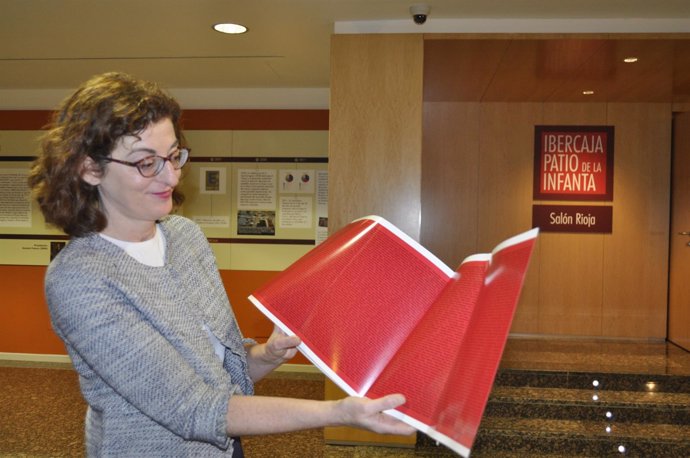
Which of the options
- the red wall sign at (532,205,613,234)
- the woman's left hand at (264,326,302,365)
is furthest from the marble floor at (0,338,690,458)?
the woman's left hand at (264,326,302,365)

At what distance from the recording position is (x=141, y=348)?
956 millimetres

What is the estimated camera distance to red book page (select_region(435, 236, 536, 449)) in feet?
2.20

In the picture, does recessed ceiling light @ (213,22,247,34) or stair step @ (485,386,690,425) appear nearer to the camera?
recessed ceiling light @ (213,22,247,34)

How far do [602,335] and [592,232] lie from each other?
974mm

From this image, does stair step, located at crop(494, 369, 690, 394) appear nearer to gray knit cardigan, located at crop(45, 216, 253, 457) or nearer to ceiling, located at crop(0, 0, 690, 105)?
ceiling, located at crop(0, 0, 690, 105)

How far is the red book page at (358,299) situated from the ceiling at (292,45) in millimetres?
2749

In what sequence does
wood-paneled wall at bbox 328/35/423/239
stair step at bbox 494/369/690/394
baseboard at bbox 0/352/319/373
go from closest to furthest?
wood-paneled wall at bbox 328/35/423/239
stair step at bbox 494/369/690/394
baseboard at bbox 0/352/319/373

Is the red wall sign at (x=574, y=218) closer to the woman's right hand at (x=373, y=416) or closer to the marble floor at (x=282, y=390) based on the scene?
the marble floor at (x=282, y=390)

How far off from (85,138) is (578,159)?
5.19m

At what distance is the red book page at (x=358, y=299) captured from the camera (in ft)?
2.91

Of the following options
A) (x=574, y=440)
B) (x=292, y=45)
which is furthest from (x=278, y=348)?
A: (x=292, y=45)

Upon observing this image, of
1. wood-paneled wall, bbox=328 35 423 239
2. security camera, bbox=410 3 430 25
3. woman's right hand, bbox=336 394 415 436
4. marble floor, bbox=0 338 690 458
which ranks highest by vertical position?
security camera, bbox=410 3 430 25

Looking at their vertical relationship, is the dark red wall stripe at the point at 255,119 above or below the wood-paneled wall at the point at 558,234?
above

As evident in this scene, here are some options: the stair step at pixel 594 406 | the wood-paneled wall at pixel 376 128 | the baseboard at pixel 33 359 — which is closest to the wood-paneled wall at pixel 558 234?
the stair step at pixel 594 406
